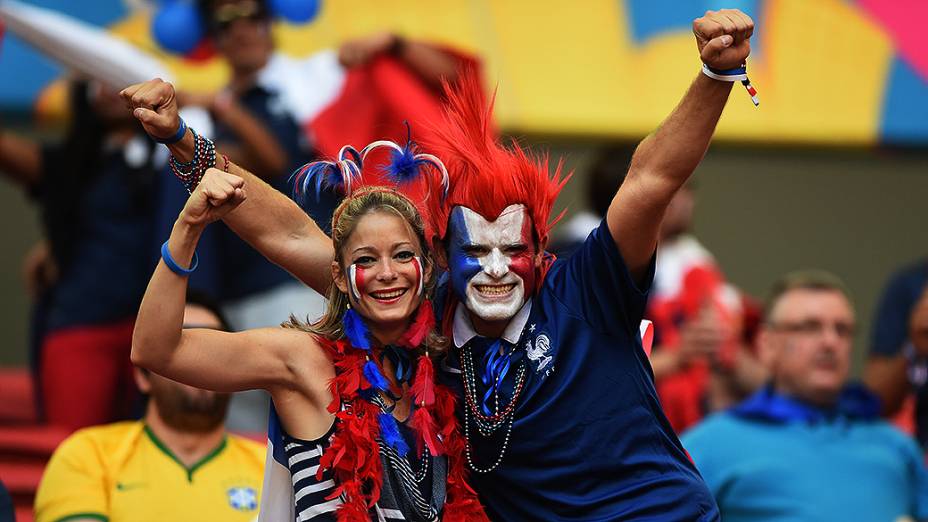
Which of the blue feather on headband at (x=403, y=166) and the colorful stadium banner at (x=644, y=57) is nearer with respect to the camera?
the blue feather on headband at (x=403, y=166)

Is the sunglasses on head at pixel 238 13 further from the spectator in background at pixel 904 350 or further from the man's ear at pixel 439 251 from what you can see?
the spectator in background at pixel 904 350

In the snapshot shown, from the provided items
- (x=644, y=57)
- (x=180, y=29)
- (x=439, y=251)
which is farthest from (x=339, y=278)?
(x=644, y=57)

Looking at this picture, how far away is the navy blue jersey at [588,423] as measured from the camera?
3.46 metres

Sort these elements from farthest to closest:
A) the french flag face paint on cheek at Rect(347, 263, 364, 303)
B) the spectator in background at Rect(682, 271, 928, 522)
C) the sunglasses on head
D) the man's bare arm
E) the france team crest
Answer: the sunglasses on head
the spectator in background at Rect(682, 271, 928, 522)
the france team crest
the french flag face paint on cheek at Rect(347, 263, 364, 303)
the man's bare arm

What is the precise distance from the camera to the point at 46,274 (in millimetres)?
6074

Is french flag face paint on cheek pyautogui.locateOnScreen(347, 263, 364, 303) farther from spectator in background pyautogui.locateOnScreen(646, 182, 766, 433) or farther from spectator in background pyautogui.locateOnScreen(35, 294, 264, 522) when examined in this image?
spectator in background pyautogui.locateOnScreen(646, 182, 766, 433)

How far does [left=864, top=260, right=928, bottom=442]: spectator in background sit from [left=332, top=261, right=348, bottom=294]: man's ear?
2.87 m

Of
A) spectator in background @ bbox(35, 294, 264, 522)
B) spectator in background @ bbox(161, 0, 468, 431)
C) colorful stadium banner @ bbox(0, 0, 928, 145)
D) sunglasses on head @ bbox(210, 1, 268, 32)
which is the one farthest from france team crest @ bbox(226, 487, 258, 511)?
colorful stadium banner @ bbox(0, 0, 928, 145)

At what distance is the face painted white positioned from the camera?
11.4 ft

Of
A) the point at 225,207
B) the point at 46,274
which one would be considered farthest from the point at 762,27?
the point at 225,207

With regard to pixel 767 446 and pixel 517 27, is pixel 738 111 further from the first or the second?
pixel 767 446

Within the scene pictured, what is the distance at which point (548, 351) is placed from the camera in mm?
3502

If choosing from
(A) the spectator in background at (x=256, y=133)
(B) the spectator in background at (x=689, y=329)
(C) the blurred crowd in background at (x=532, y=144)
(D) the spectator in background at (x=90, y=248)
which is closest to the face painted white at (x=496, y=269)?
(C) the blurred crowd in background at (x=532, y=144)

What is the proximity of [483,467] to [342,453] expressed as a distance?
0.37m
